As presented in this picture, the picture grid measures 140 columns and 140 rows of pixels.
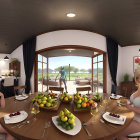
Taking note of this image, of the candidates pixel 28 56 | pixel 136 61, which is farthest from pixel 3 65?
pixel 136 61

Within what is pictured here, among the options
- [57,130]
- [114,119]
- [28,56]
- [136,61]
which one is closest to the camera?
[57,130]

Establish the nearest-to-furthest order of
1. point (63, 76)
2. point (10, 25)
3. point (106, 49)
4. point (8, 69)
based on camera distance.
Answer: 1. point (10, 25)
2. point (106, 49)
3. point (8, 69)
4. point (63, 76)

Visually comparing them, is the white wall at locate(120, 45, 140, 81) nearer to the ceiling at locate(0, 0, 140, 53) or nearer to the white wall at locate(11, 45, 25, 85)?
the ceiling at locate(0, 0, 140, 53)

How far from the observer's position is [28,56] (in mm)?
4070

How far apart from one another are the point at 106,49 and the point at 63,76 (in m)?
3.03

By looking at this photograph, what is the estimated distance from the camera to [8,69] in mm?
5520

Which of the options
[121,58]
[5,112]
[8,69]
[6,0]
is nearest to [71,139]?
[5,112]

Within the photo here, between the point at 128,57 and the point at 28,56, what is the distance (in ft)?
14.3

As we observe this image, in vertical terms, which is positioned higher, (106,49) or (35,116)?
(106,49)

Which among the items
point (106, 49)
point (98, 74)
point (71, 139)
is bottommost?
point (71, 139)

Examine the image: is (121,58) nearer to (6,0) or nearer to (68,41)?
(68,41)

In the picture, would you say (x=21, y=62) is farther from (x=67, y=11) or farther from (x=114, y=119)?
(x=114, y=119)

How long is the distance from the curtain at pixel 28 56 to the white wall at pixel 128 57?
3934mm

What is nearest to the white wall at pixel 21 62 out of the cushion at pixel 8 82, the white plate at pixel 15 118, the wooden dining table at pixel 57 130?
the cushion at pixel 8 82
